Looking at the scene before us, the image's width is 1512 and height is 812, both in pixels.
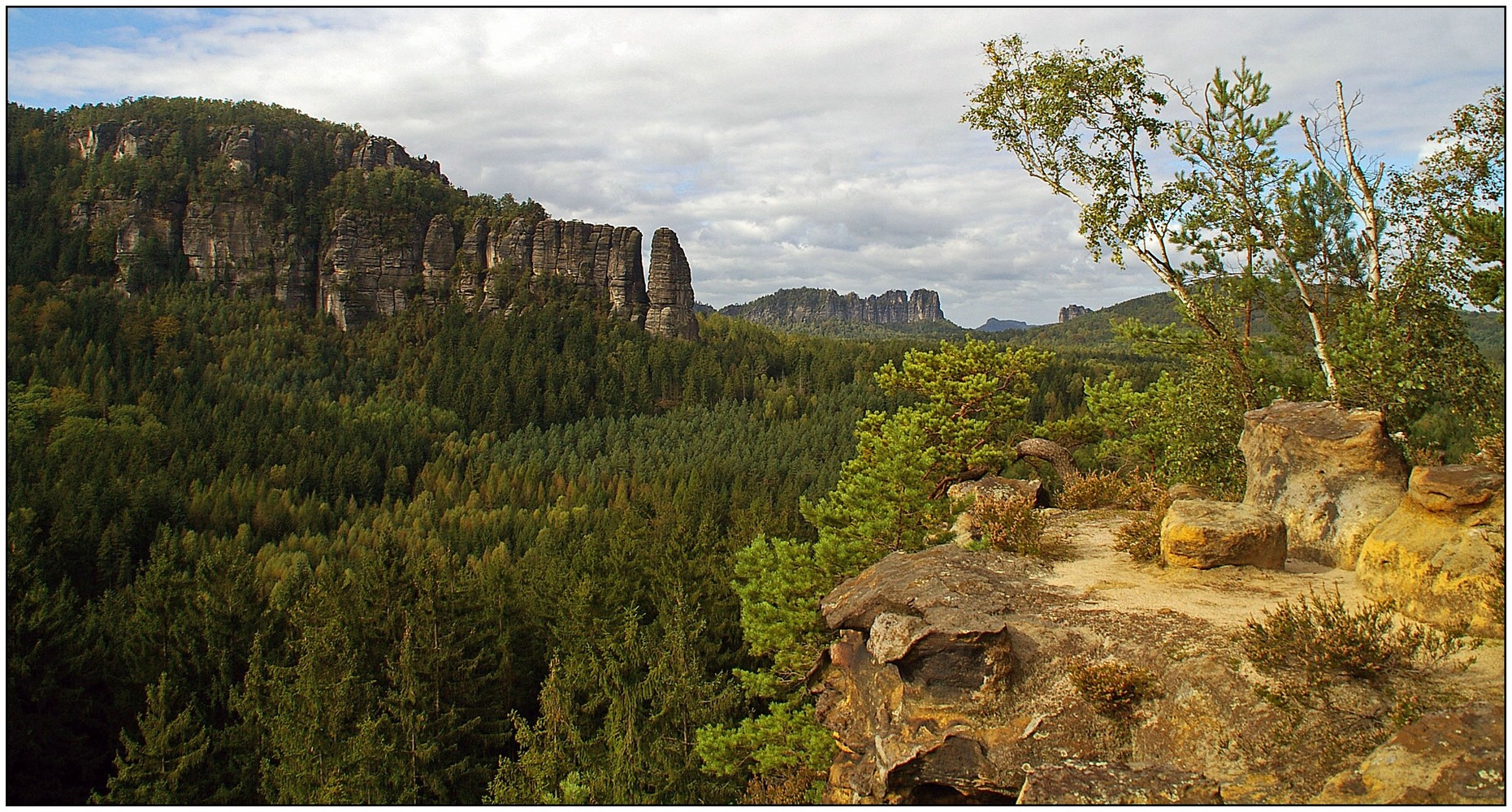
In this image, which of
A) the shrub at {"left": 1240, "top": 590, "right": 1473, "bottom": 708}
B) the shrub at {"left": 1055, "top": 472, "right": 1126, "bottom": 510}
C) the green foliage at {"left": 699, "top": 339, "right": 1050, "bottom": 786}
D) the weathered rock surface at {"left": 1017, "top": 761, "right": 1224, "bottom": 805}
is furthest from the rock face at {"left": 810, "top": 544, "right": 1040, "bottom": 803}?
the shrub at {"left": 1055, "top": 472, "right": 1126, "bottom": 510}

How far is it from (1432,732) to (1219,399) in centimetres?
1449

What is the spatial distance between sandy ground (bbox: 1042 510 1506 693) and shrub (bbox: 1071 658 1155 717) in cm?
194

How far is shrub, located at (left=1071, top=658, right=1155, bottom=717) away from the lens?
10727 mm

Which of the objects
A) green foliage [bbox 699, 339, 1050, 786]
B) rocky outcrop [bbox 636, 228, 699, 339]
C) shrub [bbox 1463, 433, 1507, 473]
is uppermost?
rocky outcrop [bbox 636, 228, 699, 339]

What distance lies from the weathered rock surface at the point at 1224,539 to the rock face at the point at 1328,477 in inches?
43.4

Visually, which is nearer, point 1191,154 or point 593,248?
point 1191,154

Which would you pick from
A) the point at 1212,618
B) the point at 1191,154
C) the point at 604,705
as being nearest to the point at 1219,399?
the point at 1191,154

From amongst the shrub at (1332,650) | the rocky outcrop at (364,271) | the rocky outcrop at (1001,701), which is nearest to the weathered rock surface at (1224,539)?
the rocky outcrop at (1001,701)

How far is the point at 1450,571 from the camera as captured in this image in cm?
1065

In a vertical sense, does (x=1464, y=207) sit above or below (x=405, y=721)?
above

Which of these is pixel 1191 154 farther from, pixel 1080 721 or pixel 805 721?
pixel 805 721

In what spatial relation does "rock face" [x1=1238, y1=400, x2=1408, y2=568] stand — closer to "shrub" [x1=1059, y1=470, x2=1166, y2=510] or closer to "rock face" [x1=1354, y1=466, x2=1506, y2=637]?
"rock face" [x1=1354, y1=466, x2=1506, y2=637]

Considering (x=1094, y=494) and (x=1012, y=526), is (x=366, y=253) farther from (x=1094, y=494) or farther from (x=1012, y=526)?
(x=1012, y=526)

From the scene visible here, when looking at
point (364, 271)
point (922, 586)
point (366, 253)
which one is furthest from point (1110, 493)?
point (366, 253)
